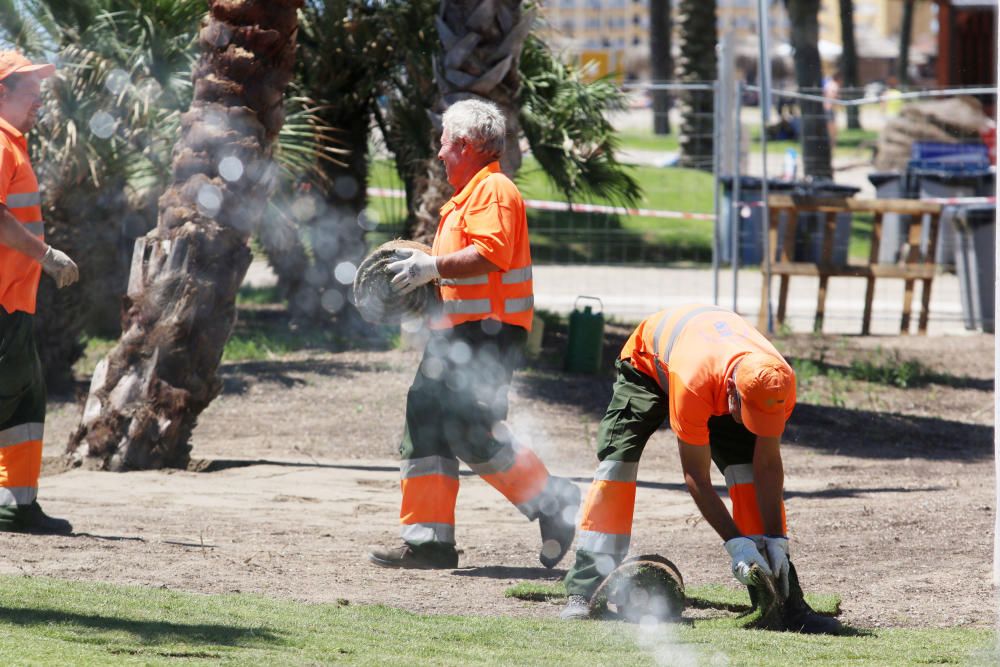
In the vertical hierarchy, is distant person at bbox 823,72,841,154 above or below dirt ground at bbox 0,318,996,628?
above

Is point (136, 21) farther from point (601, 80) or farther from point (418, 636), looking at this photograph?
point (418, 636)

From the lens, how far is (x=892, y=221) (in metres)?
18.7

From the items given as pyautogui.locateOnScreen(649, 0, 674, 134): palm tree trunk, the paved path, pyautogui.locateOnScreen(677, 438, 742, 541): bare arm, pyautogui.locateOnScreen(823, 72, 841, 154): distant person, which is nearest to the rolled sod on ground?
pyautogui.locateOnScreen(677, 438, 742, 541): bare arm

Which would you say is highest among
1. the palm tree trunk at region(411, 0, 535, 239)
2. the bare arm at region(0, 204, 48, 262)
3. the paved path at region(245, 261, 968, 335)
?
the palm tree trunk at region(411, 0, 535, 239)

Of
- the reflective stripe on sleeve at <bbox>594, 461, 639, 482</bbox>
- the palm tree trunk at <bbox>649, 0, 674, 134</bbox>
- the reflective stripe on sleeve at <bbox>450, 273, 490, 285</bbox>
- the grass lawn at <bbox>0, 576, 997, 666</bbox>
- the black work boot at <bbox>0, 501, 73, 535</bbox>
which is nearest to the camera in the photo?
the grass lawn at <bbox>0, 576, 997, 666</bbox>

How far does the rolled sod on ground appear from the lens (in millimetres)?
4879

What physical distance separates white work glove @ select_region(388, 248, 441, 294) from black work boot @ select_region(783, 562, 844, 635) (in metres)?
1.69

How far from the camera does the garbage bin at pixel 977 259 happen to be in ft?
47.4

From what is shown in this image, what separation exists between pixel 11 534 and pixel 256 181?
2.69 metres

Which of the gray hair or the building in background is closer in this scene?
the gray hair

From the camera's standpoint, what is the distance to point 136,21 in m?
10.6

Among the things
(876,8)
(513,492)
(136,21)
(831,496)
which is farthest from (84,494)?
(876,8)

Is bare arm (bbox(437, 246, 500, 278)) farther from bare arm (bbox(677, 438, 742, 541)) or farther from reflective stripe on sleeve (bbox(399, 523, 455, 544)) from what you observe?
A: bare arm (bbox(677, 438, 742, 541))

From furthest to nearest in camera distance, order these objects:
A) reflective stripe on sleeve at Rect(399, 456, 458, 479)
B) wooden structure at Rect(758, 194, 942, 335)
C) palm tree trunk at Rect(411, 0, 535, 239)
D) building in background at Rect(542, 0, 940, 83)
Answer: building in background at Rect(542, 0, 940, 83) < wooden structure at Rect(758, 194, 942, 335) < palm tree trunk at Rect(411, 0, 535, 239) < reflective stripe on sleeve at Rect(399, 456, 458, 479)
